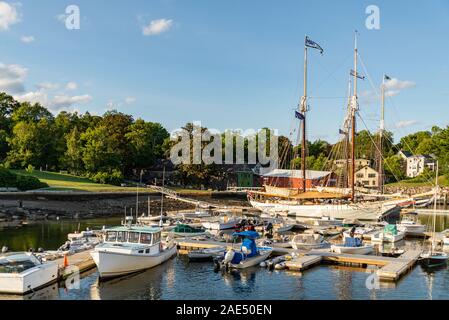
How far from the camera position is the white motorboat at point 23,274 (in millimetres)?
24500

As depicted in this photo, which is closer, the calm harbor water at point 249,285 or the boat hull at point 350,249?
the calm harbor water at point 249,285

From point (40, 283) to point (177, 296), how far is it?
765 cm

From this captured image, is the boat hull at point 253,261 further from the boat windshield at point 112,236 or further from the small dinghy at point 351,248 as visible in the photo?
the boat windshield at point 112,236

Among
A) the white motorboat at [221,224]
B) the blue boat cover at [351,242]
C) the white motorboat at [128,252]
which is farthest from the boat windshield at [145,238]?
the white motorboat at [221,224]

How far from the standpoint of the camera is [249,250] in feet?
109

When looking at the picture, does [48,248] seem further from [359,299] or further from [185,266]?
[359,299]

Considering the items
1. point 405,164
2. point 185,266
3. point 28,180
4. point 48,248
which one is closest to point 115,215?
point 28,180

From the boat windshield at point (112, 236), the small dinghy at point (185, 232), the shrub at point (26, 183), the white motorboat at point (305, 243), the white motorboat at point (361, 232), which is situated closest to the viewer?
the boat windshield at point (112, 236)

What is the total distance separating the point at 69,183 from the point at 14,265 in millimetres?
62452

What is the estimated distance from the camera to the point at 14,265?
82.5 ft

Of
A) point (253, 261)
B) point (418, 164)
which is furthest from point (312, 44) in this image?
point (418, 164)

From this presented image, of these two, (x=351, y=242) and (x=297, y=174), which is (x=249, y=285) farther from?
(x=297, y=174)

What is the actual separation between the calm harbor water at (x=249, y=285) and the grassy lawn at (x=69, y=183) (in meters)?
50.5

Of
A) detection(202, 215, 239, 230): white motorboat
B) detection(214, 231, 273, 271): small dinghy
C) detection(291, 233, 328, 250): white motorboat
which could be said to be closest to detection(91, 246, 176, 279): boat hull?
detection(214, 231, 273, 271): small dinghy
